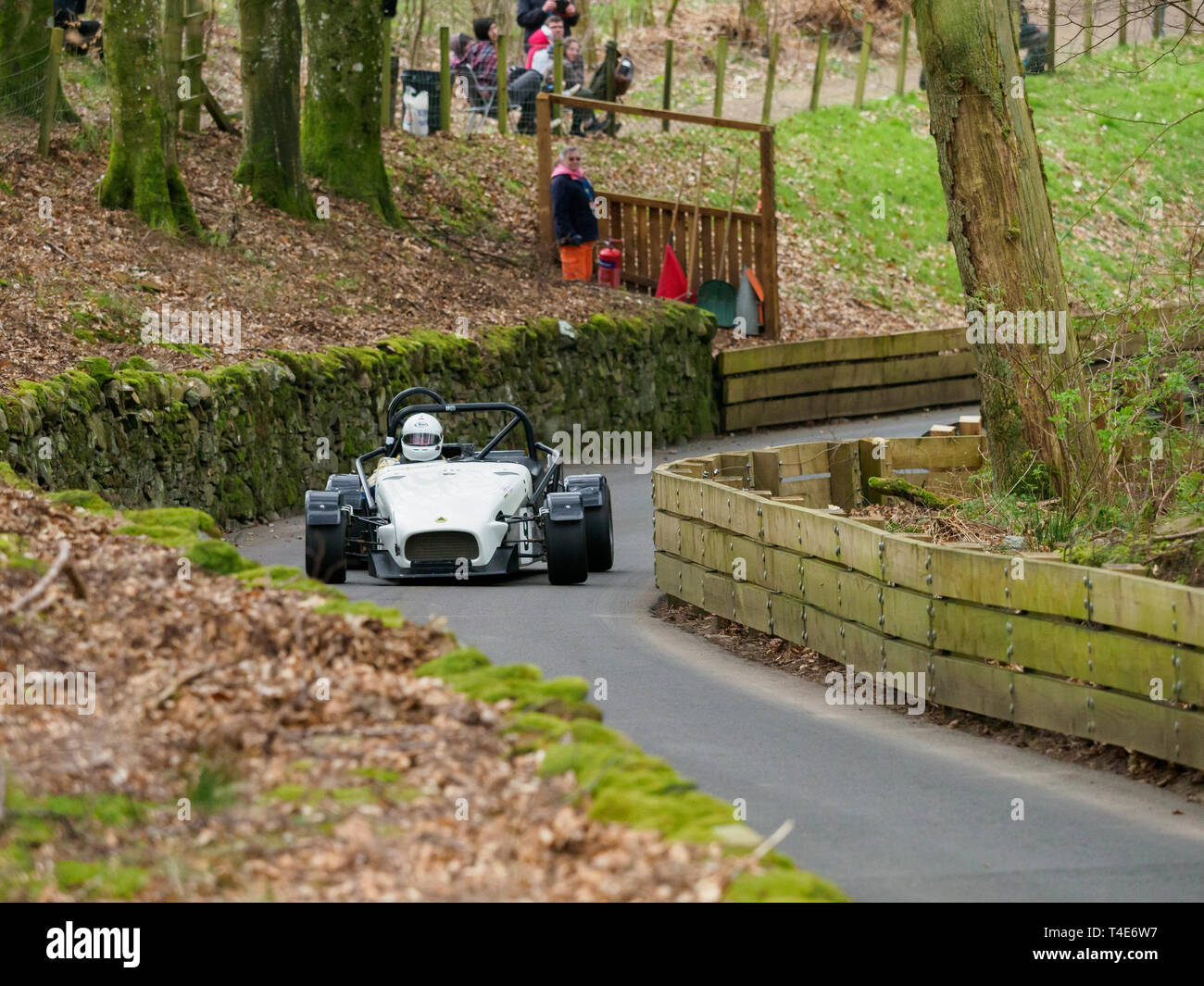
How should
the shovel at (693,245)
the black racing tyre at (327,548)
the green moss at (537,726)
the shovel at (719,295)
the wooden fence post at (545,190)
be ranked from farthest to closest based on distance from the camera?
the shovel at (719,295) < the shovel at (693,245) < the wooden fence post at (545,190) < the black racing tyre at (327,548) < the green moss at (537,726)

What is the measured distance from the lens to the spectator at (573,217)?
2523 cm

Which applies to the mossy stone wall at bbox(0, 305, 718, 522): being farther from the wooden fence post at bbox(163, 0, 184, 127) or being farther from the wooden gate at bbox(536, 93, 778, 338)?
the wooden fence post at bbox(163, 0, 184, 127)

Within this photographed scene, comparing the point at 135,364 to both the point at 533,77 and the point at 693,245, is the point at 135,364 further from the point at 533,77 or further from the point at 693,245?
the point at 533,77

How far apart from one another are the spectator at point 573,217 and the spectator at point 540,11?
7870 millimetres

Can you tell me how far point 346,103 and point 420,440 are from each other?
35.0ft

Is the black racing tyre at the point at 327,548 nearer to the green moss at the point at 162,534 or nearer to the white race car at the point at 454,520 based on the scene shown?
the white race car at the point at 454,520

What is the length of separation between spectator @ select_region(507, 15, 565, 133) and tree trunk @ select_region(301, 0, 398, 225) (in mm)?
8324

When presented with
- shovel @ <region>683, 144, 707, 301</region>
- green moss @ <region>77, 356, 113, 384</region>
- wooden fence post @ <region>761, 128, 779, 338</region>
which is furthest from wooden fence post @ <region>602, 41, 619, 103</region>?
green moss @ <region>77, 356, 113, 384</region>

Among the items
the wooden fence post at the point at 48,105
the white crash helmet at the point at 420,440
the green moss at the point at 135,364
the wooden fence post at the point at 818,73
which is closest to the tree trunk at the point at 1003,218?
the white crash helmet at the point at 420,440

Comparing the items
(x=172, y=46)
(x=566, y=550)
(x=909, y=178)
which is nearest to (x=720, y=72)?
(x=909, y=178)

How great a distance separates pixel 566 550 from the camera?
1371 centimetres

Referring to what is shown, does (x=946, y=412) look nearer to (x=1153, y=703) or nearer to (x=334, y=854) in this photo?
(x=1153, y=703)

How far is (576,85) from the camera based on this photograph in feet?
109

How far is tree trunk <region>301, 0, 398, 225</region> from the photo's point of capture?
2355 cm
